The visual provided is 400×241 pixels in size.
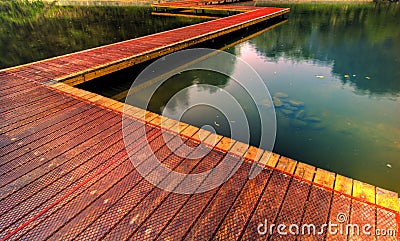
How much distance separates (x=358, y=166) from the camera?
447 centimetres

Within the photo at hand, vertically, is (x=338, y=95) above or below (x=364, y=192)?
below

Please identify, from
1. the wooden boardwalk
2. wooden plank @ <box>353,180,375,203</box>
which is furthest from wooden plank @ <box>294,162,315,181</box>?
wooden plank @ <box>353,180,375,203</box>

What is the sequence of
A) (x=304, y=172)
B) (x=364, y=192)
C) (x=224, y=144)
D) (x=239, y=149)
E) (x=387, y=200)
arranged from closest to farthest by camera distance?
(x=387, y=200), (x=364, y=192), (x=304, y=172), (x=239, y=149), (x=224, y=144)

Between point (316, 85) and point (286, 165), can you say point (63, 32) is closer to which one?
point (316, 85)

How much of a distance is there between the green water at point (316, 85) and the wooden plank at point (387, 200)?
1.74 metres

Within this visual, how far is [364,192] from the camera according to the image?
2.71m

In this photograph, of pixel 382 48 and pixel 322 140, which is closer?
pixel 322 140

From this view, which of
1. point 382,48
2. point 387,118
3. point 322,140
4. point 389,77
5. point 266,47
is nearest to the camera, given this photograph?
point 322,140

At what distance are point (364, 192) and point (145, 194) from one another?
252cm

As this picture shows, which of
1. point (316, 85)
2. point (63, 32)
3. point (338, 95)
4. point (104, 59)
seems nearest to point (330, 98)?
point (338, 95)

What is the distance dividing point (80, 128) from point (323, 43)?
13110 mm

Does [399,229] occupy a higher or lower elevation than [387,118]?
higher

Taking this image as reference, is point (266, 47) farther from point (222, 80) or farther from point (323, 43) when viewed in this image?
point (222, 80)

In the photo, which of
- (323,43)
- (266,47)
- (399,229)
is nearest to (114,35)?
(266,47)
